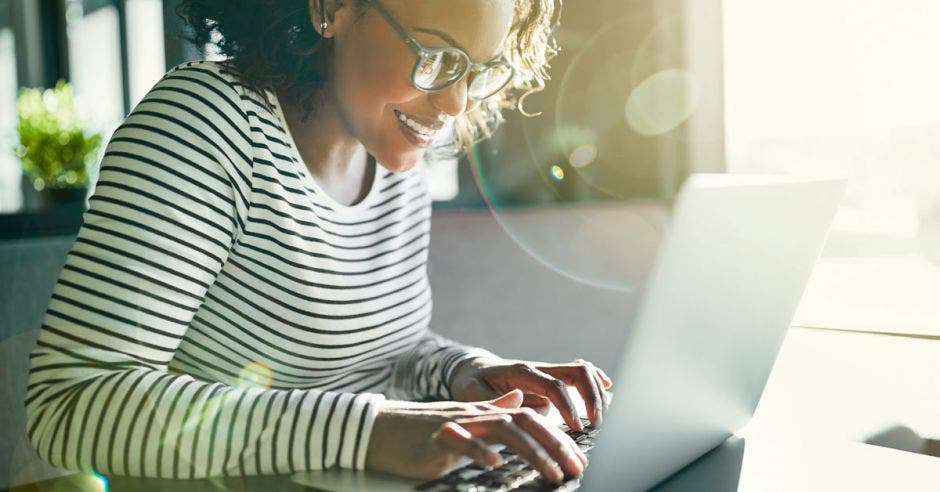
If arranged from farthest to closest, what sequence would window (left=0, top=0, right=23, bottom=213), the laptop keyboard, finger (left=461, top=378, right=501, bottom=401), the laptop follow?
window (left=0, top=0, right=23, bottom=213) < finger (left=461, top=378, right=501, bottom=401) < the laptop keyboard < the laptop

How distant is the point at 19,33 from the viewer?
255 cm

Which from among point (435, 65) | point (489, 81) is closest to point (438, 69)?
point (435, 65)

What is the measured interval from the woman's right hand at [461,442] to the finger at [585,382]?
0.75ft

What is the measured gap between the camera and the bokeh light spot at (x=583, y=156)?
2500 millimetres

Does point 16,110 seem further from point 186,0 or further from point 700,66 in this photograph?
point 700,66

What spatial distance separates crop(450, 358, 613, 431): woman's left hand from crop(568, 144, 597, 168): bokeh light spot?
1.53 meters

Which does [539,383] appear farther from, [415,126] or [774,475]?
[415,126]

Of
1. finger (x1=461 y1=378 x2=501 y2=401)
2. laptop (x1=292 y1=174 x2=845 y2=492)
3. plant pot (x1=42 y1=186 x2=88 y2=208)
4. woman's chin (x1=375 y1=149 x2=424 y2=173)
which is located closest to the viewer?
laptop (x1=292 y1=174 x2=845 y2=492)

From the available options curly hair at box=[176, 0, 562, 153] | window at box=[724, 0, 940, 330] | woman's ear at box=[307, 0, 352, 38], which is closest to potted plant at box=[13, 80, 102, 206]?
curly hair at box=[176, 0, 562, 153]

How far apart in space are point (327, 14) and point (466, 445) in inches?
26.2

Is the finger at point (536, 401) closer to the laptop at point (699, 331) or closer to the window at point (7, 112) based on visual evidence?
the laptop at point (699, 331)

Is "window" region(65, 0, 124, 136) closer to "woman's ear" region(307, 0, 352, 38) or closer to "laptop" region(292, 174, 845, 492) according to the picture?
"woman's ear" region(307, 0, 352, 38)

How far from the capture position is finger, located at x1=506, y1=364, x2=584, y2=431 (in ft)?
2.78

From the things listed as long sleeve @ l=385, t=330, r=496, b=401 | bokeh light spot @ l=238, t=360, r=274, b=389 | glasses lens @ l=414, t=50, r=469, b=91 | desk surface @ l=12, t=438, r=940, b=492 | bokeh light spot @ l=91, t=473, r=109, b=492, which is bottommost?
long sleeve @ l=385, t=330, r=496, b=401
